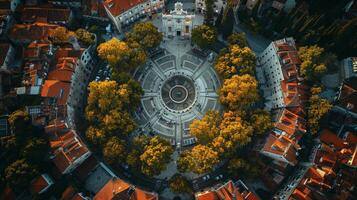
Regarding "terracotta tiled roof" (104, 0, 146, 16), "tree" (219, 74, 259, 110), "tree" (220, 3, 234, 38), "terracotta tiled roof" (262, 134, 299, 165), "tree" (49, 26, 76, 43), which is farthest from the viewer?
"terracotta tiled roof" (104, 0, 146, 16)

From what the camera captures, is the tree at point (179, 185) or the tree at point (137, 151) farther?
the tree at point (137, 151)

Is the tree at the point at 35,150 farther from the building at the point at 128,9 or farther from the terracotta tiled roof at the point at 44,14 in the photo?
the building at the point at 128,9

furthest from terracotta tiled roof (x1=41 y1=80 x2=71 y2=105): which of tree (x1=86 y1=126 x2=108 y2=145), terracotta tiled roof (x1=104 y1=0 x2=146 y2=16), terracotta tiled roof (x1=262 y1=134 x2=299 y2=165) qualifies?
terracotta tiled roof (x1=262 y1=134 x2=299 y2=165)

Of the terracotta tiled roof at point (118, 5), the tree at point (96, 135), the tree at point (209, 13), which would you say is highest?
the terracotta tiled roof at point (118, 5)

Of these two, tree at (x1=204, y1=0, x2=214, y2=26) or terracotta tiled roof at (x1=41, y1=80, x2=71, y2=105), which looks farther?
tree at (x1=204, y1=0, x2=214, y2=26)

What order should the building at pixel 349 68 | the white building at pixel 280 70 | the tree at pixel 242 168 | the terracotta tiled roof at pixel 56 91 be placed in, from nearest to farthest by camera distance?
the tree at pixel 242 168 < the terracotta tiled roof at pixel 56 91 < the white building at pixel 280 70 < the building at pixel 349 68

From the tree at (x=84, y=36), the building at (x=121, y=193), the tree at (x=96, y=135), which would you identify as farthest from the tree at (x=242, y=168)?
the tree at (x=84, y=36)

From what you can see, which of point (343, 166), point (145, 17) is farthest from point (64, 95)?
point (343, 166)

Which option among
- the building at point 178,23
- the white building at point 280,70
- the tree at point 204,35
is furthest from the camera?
the tree at point 204,35

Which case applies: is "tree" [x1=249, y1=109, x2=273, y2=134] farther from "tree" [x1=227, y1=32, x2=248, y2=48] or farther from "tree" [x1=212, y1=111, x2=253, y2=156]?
"tree" [x1=227, y1=32, x2=248, y2=48]
